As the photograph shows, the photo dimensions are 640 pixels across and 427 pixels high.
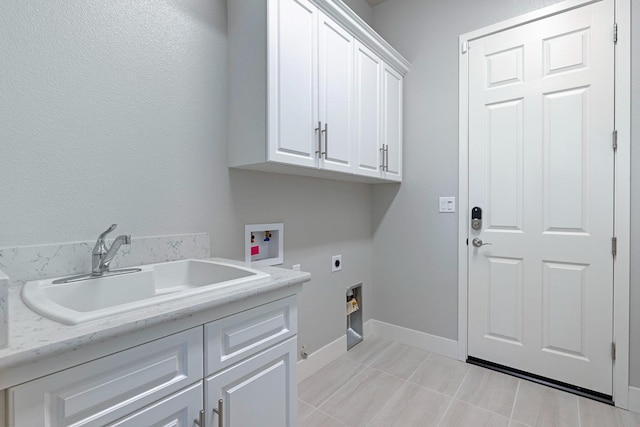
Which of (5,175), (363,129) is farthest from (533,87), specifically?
(5,175)

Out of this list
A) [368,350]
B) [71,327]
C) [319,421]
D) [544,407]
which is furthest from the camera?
[368,350]

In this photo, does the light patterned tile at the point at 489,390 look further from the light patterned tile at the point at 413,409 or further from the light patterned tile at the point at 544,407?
the light patterned tile at the point at 413,409

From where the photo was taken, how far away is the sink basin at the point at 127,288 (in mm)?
714

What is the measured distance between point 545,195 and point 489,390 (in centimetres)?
122

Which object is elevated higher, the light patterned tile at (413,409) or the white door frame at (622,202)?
the white door frame at (622,202)

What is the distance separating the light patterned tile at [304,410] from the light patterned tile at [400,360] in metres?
0.60

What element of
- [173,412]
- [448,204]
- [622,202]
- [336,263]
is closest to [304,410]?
[336,263]

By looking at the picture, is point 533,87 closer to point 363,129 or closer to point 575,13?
point 575,13

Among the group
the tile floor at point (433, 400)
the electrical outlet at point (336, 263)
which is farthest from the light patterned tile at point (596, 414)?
the electrical outlet at point (336, 263)

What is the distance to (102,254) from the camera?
1056 millimetres

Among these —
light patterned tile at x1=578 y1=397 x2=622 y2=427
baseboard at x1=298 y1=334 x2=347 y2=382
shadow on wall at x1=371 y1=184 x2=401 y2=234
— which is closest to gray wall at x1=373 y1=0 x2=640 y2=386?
shadow on wall at x1=371 y1=184 x2=401 y2=234

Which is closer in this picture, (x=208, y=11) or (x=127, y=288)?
(x=127, y=288)

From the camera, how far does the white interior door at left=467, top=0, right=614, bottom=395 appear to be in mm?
1750

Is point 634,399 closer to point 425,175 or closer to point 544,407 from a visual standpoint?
point 544,407
